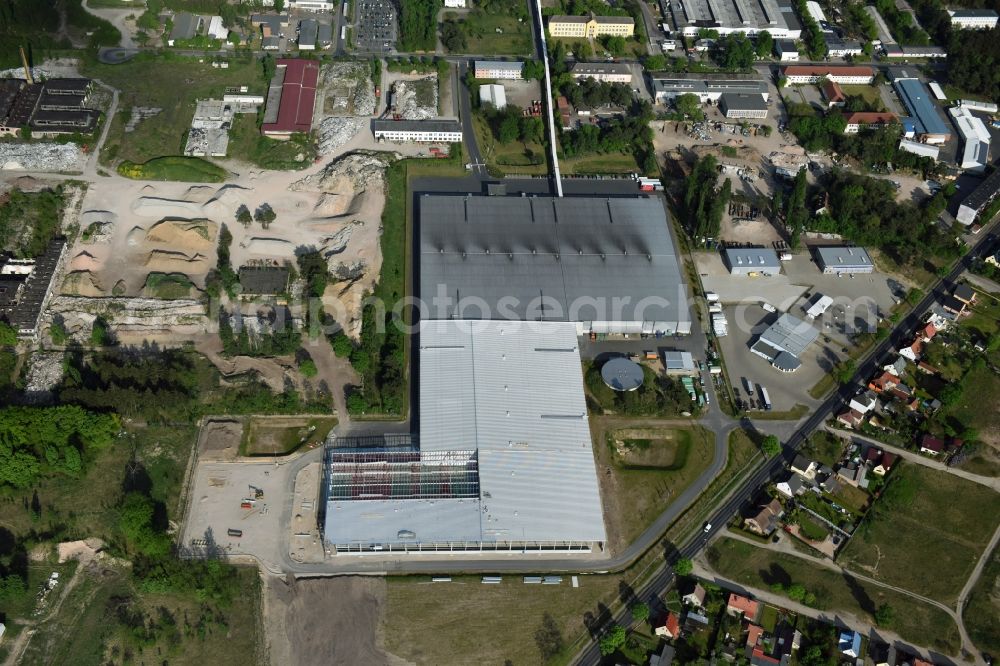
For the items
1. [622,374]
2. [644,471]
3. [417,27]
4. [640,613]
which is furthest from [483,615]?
[417,27]

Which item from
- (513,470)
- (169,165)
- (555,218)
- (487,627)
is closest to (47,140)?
(169,165)

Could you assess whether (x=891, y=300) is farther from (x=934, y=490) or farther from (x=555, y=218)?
(x=555, y=218)

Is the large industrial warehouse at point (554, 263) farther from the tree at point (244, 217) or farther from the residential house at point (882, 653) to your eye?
the residential house at point (882, 653)

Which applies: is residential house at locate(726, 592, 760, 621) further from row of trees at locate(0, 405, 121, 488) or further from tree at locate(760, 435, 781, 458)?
row of trees at locate(0, 405, 121, 488)

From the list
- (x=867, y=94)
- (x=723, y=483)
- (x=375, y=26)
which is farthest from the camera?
(x=375, y=26)

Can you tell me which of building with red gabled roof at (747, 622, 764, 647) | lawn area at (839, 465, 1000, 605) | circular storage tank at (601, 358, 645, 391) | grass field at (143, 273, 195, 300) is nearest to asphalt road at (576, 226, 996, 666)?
building with red gabled roof at (747, 622, 764, 647)

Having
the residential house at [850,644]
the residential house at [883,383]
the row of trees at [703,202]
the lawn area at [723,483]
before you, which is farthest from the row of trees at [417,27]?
the residential house at [850,644]

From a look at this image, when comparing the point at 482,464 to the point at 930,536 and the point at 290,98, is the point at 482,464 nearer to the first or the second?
the point at 930,536
